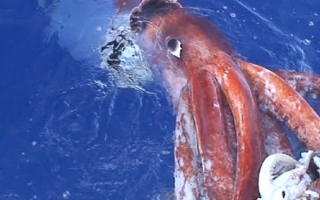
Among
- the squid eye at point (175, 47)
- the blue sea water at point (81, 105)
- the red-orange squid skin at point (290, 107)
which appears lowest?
the blue sea water at point (81, 105)

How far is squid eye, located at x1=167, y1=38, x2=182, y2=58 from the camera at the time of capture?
3.28 m

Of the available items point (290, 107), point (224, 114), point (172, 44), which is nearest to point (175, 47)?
point (172, 44)

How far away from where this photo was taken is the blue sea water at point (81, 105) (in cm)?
347

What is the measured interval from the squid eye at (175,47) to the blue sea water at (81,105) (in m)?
0.30

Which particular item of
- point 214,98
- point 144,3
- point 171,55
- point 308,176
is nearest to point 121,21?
point 144,3

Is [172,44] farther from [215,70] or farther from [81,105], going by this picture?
[81,105]

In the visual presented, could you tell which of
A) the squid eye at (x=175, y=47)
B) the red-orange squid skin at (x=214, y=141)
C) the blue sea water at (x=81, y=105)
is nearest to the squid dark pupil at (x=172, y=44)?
the squid eye at (x=175, y=47)

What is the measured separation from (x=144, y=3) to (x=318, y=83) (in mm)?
971

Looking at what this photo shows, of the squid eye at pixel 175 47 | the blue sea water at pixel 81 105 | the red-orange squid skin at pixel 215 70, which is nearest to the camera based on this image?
the red-orange squid skin at pixel 215 70

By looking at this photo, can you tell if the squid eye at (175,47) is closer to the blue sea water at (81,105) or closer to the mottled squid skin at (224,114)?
the mottled squid skin at (224,114)

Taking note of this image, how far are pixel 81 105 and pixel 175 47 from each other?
0.67m

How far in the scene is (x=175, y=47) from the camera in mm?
3305

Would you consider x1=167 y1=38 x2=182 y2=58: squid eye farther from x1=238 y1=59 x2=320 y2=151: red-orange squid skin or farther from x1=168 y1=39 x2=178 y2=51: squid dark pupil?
x1=238 y1=59 x2=320 y2=151: red-orange squid skin

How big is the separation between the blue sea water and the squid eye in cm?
30
